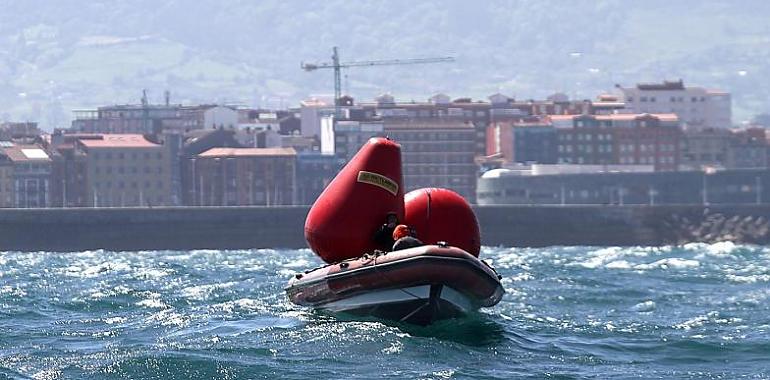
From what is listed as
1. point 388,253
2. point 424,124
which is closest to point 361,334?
point 388,253

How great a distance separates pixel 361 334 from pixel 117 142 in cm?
13164

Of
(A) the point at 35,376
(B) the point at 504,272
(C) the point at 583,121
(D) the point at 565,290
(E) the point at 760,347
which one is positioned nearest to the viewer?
(A) the point at 35,376

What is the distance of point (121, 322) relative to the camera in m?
38.9

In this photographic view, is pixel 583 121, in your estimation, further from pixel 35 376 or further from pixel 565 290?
pixel 35 376

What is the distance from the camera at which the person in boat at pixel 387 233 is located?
124ft

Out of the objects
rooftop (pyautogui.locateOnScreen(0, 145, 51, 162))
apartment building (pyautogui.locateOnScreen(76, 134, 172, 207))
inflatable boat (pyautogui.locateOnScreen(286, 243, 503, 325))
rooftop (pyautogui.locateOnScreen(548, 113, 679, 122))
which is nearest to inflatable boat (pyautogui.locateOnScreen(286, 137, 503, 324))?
inflatable boat (pyautogui.locateOnScreen(286, 243, 503, 325))

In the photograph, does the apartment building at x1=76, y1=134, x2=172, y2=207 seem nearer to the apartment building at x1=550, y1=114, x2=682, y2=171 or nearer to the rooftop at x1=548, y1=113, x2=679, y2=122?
the apartment building at x1=550, y1=114, x2=682, y2=171

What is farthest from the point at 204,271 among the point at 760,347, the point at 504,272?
the point at 760,347

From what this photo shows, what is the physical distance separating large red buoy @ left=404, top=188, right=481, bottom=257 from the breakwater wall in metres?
68.5

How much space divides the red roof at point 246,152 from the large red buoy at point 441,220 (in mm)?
122869

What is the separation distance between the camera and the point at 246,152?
6452 inches

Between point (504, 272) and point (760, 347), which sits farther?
point (504, 272)

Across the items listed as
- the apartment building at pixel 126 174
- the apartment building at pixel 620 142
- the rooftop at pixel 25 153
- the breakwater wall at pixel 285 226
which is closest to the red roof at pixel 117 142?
the apartment building at pixel 126 174

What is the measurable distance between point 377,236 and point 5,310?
8.39 m
